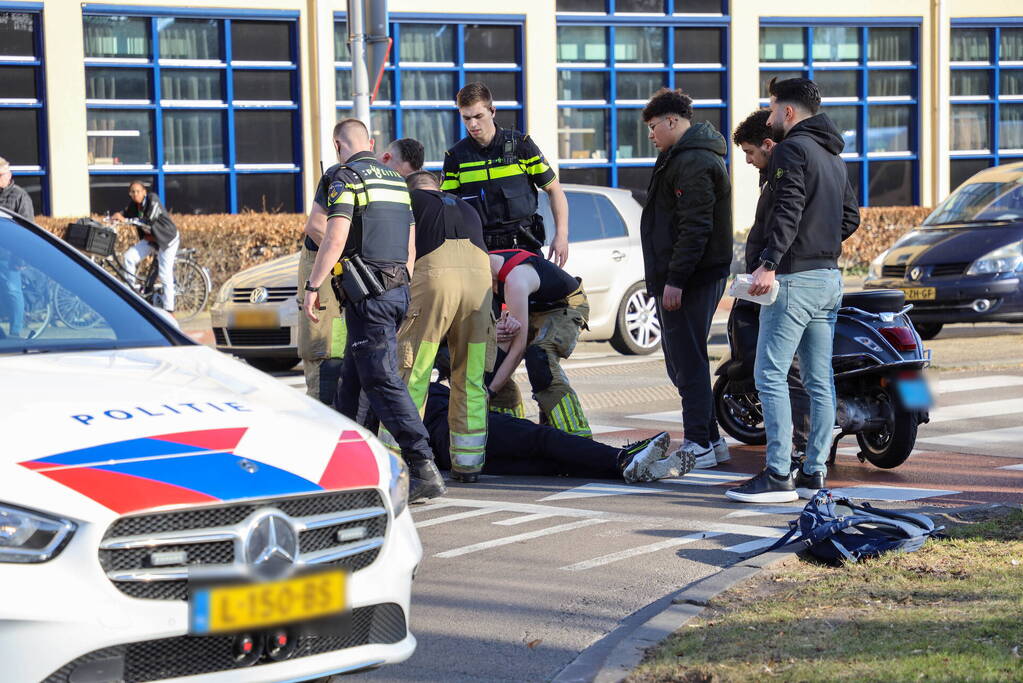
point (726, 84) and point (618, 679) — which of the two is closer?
point (618, 679)

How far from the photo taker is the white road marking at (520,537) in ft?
21.4

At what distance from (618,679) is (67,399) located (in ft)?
6.06

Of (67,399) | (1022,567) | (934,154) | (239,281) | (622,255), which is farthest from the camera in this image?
(934,154)

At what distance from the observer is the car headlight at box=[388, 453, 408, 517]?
4180 mm

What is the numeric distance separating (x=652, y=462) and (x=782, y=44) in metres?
17.9

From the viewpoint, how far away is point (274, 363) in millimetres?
14344

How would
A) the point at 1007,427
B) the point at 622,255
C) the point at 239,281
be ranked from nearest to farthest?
the point at 1007,427 → the point at 239,281 → the point at 622,255

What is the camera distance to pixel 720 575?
5.84 metres

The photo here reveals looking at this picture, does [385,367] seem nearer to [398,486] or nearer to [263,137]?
[398,486]

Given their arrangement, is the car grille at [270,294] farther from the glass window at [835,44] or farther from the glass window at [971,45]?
the glass window at [971,45]

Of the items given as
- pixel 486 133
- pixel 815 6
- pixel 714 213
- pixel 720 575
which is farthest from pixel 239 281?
pixel 815 6

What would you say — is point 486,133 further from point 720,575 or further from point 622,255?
point 622,255

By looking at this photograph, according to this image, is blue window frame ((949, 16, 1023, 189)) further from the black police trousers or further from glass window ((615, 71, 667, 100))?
the black police trousers

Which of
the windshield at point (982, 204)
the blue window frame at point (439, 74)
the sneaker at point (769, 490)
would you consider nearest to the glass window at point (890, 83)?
the blue window frame at point (439, 74)
